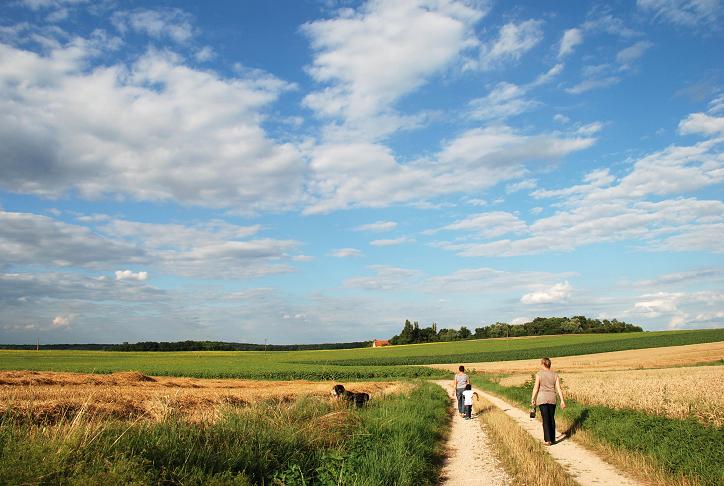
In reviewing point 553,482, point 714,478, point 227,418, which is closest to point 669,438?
point 714,478

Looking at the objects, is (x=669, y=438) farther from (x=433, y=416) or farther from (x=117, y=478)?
(x=117, y=478)

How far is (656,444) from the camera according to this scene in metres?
10.4

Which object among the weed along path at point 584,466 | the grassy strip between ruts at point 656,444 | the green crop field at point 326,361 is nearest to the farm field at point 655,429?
the grassy strip between ruts at point 656,444

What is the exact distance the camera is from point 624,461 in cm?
1011

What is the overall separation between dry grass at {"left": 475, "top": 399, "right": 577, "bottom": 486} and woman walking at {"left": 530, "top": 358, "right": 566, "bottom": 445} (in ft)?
1.71

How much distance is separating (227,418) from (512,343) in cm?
10007

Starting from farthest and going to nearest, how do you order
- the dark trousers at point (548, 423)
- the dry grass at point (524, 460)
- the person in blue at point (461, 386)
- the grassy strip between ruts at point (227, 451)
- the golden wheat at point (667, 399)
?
the person in blue at point (461, 386) → the golden wheat at point (667, 399) → the dark trousers at point (548, 423) → the dry grass at point (524, 460) → the grassy strip between ruts at point (227, 451)

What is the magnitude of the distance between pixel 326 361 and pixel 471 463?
7519cm

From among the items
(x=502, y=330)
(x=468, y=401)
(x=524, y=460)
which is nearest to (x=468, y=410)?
(x=468, y=401)

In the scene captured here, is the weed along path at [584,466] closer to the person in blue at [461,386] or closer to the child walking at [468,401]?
the child walking at [468,401]

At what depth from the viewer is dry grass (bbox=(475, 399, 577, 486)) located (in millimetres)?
8430

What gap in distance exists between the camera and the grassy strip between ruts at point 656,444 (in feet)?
28.4

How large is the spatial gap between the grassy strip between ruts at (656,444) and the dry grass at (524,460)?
1478 mm

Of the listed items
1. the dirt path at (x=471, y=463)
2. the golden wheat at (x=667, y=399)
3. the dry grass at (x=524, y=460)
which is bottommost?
the dirt path at (x=471, y=463)
